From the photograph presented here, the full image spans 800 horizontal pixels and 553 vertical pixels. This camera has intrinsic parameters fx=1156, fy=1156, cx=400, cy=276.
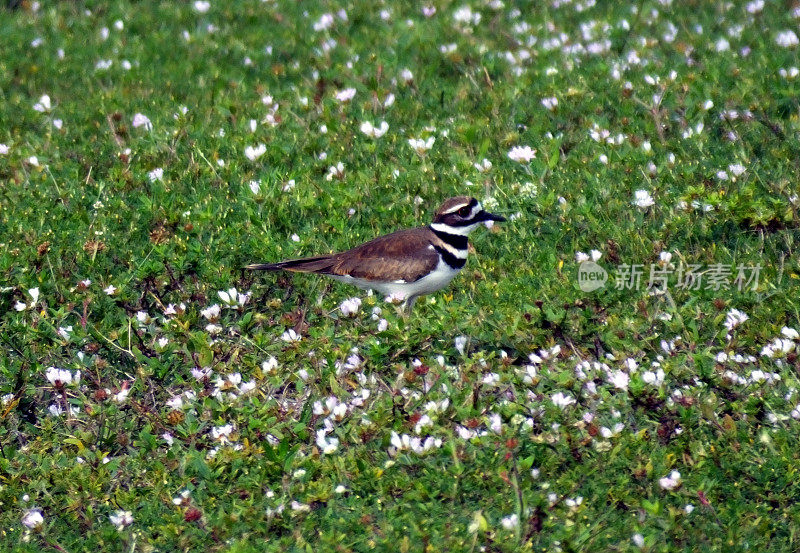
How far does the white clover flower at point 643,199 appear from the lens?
8.28m

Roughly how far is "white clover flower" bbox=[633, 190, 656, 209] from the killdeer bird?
1069 millimetres

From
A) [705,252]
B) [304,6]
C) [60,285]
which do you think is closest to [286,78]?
[304,6]

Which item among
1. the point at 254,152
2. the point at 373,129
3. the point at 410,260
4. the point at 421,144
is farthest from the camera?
the point at 373,129

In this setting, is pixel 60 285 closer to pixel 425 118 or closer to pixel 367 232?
pixel 367 232

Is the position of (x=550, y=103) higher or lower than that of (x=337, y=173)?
higher

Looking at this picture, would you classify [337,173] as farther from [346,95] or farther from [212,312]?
[212,312]

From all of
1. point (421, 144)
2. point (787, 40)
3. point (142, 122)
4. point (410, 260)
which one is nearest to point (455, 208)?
point (410, 260)

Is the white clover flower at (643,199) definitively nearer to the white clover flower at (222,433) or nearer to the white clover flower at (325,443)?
the white clover flower at (325,443)

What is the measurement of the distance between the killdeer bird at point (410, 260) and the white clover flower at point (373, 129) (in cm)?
202

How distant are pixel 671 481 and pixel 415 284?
2.68 metres

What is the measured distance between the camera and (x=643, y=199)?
328 inches

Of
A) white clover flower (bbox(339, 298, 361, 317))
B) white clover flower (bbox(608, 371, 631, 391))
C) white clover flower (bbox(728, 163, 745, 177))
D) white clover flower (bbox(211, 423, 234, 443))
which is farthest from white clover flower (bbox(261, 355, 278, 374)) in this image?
white clover flower (bbox(728, 163, 745, 177))

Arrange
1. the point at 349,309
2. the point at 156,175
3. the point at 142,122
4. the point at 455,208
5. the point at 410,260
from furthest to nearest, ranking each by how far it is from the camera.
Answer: the point at 142,122 < the point at 156,175 < the point at 455,208 < the point at 410,260 < the point at 349,309

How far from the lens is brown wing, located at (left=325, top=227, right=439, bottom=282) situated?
25.2 feet
